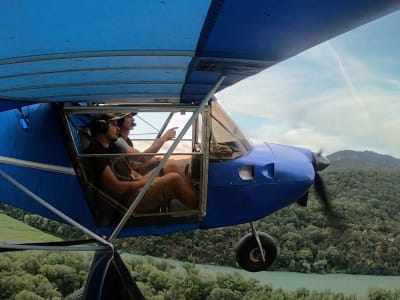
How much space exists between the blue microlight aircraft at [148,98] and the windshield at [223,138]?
12mm

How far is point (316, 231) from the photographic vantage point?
26734 millimetres

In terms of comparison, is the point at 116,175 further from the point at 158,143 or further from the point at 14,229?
the point at 14,229

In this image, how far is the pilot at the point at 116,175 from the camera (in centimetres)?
393

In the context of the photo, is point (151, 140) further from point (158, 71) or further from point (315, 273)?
point (315, 273)

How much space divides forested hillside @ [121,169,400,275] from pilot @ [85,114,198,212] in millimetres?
16748

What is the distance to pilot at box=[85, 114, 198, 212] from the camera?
3.93 metres

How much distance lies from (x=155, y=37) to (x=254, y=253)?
373 centimetres

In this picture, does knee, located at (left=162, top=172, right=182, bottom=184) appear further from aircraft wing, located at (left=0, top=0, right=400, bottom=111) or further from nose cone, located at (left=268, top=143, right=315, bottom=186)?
aircraft wing, located at (left=0, top=0, right=400, bottom=111)

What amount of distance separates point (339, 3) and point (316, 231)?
85.4 ft

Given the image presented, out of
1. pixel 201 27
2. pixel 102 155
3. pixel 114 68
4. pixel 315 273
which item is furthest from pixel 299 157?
pixel 315 273

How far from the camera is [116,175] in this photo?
3.96 m

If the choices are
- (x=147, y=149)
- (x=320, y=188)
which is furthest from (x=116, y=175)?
(x=320, y=188)

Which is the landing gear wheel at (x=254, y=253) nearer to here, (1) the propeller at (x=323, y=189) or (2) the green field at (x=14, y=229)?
(1) the propeller at (x=323, y=189)

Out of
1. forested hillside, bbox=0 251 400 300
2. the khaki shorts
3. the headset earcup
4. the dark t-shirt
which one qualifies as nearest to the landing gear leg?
the khaki shorts
